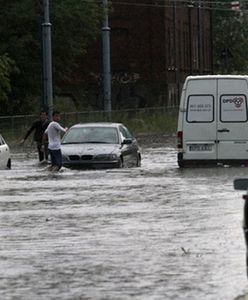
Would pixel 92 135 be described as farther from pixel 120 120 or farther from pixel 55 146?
pixel 120 120

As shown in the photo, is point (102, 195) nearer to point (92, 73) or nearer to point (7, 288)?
point (7, 288)

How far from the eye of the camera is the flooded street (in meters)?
13.7

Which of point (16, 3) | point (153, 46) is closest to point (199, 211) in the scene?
point (16, 3)

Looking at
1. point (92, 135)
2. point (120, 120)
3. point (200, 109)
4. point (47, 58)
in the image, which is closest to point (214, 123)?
point (200, 109)

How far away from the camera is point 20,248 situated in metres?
17.4

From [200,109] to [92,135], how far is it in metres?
3.83

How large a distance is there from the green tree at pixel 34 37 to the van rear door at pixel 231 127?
33446 mm

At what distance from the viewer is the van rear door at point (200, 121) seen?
1378 inches

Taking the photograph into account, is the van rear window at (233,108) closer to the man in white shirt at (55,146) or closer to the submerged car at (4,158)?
the man in white shirt at (55,146)

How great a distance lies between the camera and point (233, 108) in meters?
35.3

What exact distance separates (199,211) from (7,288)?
8.89 metres

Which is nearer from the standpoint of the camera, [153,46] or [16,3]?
[16,3]

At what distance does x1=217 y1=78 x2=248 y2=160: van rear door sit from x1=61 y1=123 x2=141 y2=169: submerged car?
286 cm

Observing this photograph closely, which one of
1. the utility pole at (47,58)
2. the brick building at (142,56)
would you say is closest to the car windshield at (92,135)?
the utility pole at (47,58)
